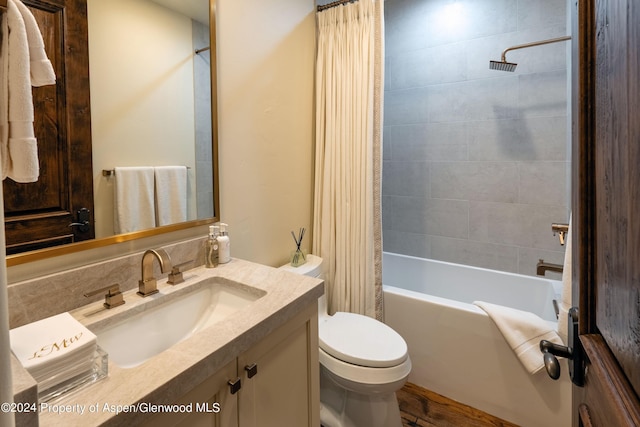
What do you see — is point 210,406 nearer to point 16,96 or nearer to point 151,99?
point 16,96

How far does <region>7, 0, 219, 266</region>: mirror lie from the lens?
3.52ft

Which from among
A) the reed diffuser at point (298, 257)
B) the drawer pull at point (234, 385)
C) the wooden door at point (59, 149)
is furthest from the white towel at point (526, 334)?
the wooden door at point (59, 149)

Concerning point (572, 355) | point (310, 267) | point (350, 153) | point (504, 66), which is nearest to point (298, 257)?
point (310, 267)

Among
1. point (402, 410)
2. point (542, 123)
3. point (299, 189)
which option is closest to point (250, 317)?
point (299, 189)

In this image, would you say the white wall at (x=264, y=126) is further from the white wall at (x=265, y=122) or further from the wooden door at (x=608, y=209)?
the wooden door at (x=608, y=209)

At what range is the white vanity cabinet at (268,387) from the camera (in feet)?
2.57

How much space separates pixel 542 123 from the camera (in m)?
2.22

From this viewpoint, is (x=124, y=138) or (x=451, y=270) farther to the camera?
(x=451, y=270)

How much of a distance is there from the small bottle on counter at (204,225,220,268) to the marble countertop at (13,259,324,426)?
0.38ft

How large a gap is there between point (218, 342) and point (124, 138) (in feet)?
2.61

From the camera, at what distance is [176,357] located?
0.75 meters

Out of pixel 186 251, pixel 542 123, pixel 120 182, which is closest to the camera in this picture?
pixel 120 182

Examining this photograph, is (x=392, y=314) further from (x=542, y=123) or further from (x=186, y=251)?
(x=542, y=123)

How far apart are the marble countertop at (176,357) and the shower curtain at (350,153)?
2.64 ft
